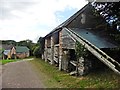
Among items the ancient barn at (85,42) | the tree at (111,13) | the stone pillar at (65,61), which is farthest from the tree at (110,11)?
the stone pillar at (65,61)

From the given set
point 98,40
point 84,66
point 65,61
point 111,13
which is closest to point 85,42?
point 84,66

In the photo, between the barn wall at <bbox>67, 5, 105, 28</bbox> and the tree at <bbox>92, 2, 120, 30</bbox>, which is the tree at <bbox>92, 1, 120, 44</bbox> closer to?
the tree at <bbox>92, 2, 120, 30</bbox>

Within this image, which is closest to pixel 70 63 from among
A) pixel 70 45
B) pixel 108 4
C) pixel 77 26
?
pixel 70 45

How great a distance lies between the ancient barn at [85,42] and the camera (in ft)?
52.0

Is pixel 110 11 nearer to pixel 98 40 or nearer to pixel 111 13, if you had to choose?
pixel 111 13

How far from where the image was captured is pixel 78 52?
16734 millimetres

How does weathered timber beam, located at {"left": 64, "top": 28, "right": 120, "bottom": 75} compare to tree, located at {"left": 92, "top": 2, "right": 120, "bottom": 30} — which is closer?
weathered timber beam, located at {"left": 64, "top": 28, "right": 120, "bottom": 75}

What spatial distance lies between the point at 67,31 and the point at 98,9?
4.57m

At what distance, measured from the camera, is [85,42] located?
16922mm

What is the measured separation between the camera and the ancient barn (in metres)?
15.9

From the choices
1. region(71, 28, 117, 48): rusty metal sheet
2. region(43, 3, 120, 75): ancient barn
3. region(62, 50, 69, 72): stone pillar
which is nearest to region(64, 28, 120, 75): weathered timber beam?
region(43, 3, 120, 75): ancient barn

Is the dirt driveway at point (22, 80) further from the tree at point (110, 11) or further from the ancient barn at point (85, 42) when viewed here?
the tree at point (110, 11)

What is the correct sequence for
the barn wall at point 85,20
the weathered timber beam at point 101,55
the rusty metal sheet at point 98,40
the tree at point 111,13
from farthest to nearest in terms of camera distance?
the barn wall at point 85,20, the rusty metal sheet at point 98,40, the tree at point 111,13, the weathered timber beam at point 101,55

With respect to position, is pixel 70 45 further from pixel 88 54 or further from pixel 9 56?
pixel 9 56
